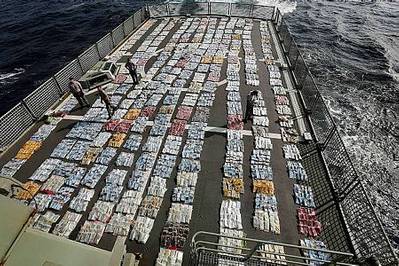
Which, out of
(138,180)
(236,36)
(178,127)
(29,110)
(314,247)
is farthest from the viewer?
(236,36)

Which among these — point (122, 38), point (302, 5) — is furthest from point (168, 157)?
point (302, 5)

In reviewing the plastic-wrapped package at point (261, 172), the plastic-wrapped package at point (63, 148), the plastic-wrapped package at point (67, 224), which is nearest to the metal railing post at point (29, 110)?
the plastic-wrapped package at point (63, 148)

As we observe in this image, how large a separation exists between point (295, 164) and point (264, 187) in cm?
284

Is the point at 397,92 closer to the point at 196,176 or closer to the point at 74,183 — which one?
the point at 196,176

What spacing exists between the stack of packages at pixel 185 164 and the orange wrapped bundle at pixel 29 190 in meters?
8.01

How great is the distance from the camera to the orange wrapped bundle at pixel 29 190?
48.3 feet

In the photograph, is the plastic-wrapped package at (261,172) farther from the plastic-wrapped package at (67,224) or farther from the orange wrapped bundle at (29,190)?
the orange wrapped bundle at (29,190)

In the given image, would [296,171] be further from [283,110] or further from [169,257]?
[169,257]

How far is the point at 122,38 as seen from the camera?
1271 inches

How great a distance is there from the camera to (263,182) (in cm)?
1543

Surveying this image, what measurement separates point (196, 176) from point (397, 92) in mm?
29460

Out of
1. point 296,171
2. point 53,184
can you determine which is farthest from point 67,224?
point 296,171

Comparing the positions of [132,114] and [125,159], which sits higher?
[132,114]

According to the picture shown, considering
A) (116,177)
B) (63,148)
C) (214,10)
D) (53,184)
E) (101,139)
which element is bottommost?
(53,184)
